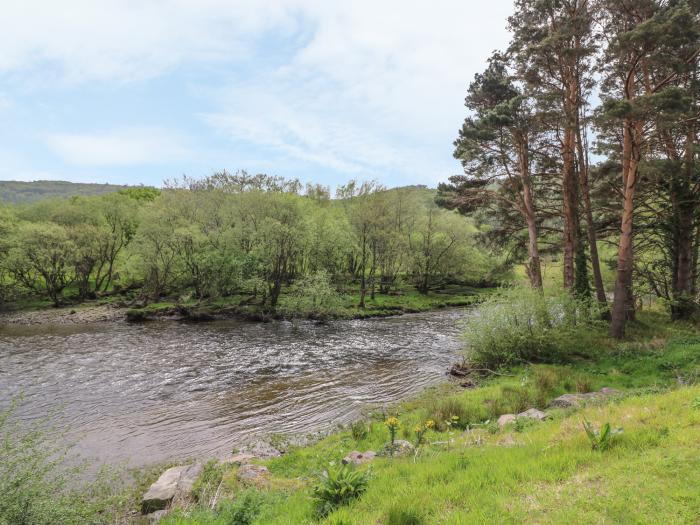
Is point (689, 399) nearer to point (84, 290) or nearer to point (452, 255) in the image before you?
point (452, 255)

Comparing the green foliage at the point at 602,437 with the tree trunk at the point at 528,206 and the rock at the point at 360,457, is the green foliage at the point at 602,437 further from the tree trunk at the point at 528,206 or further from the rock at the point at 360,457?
the tree trunk at the point at 528,206

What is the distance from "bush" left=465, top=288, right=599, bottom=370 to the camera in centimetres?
1639

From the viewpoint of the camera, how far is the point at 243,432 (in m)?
12.7

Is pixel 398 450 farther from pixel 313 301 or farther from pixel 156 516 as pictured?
pixel 313 301

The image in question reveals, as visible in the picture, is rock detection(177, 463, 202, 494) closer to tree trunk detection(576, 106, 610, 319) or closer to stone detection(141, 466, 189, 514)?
stone detection(141, 466, 189, 514)

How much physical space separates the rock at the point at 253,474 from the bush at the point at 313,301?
2618 cm

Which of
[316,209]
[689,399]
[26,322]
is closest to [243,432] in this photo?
[689,399]

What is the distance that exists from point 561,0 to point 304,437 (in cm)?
2247

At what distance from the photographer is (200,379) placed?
18500mm

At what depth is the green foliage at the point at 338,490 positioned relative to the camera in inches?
236

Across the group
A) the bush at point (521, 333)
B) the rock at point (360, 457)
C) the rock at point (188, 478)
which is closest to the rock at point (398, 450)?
the rock at point (360, 457)

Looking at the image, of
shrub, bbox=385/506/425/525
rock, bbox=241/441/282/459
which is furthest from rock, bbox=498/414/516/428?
rock, bbox=241/441/282/459

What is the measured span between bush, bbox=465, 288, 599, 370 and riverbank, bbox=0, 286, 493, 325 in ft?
54.9

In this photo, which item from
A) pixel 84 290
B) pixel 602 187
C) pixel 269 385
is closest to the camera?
pixel 269 385
